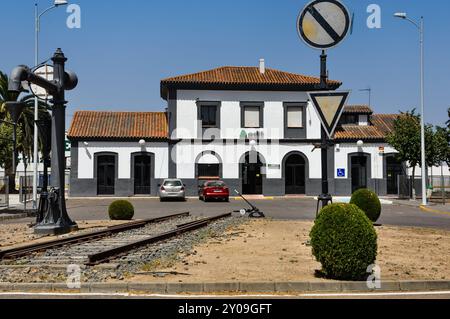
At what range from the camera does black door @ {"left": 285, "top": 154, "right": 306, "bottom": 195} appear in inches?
1587

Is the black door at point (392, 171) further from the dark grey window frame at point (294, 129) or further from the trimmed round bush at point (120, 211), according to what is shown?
the trimmed round bush at point (120, 211)

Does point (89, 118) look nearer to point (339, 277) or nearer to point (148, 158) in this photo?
point (148, 158)

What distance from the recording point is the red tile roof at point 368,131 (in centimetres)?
4047

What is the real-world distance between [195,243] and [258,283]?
5.25m

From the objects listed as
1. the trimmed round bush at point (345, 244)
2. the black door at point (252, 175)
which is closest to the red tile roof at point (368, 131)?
the black door at point (252, 175)

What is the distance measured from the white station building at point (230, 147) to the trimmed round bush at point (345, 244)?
31.9 metres

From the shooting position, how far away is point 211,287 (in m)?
7.04

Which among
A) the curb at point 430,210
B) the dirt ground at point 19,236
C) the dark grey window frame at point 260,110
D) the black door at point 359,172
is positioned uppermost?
the dark grey window frame at point 260,110

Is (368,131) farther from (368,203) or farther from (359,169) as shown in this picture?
(368,203)

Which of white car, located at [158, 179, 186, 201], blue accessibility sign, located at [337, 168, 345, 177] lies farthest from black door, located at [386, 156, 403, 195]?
white car, located at [158, 179, 186, 201]

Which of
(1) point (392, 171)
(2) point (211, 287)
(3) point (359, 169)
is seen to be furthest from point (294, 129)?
(2) point (211, 287)

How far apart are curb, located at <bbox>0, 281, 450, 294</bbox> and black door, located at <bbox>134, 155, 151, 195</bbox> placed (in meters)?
32.4

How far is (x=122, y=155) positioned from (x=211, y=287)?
109 ft
